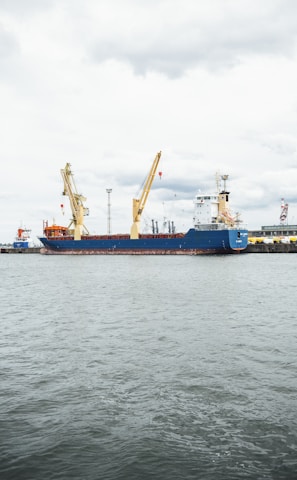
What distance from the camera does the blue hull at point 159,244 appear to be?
246 ft

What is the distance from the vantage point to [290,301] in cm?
2392

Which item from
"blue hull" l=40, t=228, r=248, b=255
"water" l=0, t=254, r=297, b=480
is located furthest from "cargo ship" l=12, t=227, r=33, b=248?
"water" l=0, t=254, r=297, b=480

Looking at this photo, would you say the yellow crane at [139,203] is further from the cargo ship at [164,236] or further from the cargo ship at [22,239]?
the cargo ship at [22,239]

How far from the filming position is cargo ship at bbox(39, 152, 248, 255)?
76.1 m

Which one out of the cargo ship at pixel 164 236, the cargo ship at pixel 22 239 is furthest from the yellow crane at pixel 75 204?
the cargo ship at pixel 22 239

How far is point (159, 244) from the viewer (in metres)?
83.8

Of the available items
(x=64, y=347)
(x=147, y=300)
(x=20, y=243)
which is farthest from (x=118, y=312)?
(x=20, y=243)

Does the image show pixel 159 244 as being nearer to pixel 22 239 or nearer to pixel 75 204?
pixel 75 204

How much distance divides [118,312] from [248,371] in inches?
412

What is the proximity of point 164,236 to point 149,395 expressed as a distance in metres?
76.8

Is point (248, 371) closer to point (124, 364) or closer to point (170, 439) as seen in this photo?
point (124, 364)

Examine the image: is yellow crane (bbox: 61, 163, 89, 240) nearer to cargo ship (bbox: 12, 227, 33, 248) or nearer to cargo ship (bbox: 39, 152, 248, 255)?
cargo ship (bbox: 39, 152, 248, 255)

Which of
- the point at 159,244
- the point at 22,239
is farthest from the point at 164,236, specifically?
the point at 22,239

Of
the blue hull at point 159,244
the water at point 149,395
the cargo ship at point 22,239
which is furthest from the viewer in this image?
the cargo ship at point 22,239
